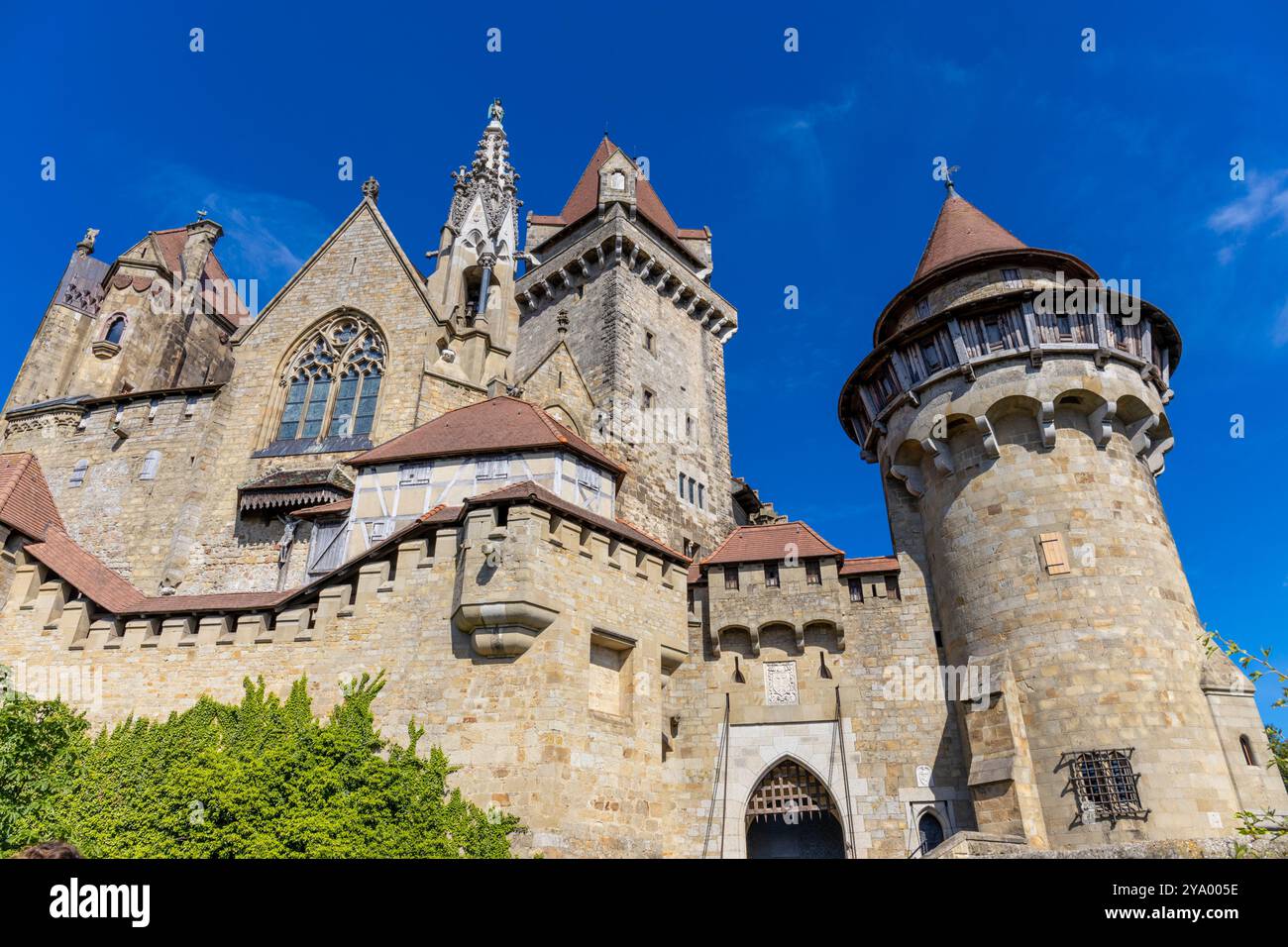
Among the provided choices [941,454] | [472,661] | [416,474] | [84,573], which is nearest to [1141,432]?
[941,454]

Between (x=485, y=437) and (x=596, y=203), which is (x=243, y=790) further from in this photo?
(x=596, y=203)

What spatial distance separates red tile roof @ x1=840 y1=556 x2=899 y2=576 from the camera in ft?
62.3

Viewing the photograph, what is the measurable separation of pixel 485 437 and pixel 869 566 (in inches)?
368

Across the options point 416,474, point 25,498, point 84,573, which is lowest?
point 84,573

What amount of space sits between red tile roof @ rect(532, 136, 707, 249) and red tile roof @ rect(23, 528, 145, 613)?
72.1ft

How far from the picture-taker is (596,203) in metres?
33.6

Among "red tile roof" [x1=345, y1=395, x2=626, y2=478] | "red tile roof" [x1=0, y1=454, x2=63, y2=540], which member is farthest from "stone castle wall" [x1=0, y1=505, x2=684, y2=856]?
"red tile roof" [x1=345, y1=395, x2=626, y2=478]

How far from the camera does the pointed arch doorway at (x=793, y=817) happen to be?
17.4 meters

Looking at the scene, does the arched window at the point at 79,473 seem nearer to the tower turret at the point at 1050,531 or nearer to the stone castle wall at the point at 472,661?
the stone castle wall at the point at 472,661

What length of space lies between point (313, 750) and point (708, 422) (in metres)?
20.4

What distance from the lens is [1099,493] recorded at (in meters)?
17.2
